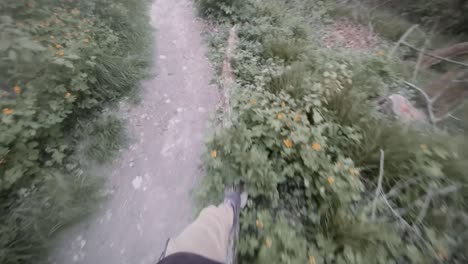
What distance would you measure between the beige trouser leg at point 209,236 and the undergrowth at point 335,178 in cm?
19

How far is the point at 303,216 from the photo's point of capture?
6.85 ft

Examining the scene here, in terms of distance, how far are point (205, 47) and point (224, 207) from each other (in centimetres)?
360

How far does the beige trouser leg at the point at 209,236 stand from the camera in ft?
5.32

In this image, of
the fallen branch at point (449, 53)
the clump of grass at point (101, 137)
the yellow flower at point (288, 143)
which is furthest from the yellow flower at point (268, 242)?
the fallen branch at point (449, 53)

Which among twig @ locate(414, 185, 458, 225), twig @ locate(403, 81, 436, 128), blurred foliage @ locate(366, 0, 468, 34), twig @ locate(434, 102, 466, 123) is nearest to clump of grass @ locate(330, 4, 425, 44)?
blurred foliage @ locate(366, 0, 468, 34)

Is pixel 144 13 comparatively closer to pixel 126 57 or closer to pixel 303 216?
pixel 126 57

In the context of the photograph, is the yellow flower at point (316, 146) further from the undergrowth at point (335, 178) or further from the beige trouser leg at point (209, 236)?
the beige trouser leg at point (209, 236)

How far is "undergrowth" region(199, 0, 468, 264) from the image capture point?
69.6 inches

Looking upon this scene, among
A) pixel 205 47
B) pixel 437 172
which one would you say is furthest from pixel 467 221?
pixel 205 47

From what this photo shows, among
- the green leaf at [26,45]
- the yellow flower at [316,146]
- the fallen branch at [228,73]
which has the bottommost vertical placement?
the fallen branch at [228,73]

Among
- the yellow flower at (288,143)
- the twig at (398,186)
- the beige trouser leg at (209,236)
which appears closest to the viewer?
the beige trouser leg at (209,236)

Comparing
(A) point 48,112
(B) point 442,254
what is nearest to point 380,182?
(B) point 442,254

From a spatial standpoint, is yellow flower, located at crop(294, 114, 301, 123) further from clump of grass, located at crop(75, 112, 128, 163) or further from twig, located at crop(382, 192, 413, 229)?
clump of grass, located at crop(75, 112, 128, 163)

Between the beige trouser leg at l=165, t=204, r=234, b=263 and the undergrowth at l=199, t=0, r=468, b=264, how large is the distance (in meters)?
0.19
